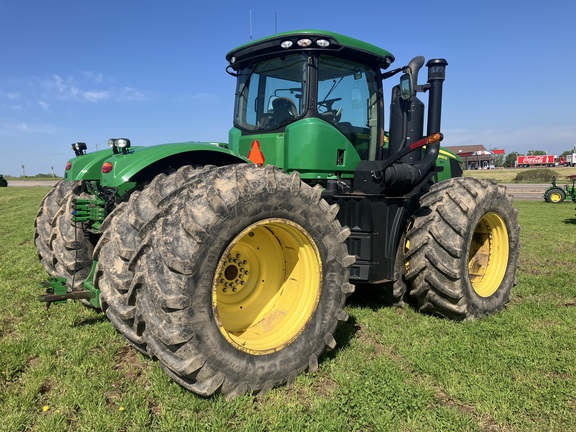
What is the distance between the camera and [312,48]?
13.1 feet

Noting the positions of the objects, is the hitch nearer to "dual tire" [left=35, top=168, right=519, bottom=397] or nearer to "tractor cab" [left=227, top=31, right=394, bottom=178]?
"dual tire" [left=35, top=168, right=519, bottom=397]

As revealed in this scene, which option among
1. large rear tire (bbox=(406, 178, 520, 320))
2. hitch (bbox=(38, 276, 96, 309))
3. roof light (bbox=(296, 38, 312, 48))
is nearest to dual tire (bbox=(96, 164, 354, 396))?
hitch (bbox=(38, 276, 96, 309))

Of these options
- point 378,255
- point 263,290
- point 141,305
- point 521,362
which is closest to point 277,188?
point 263,290

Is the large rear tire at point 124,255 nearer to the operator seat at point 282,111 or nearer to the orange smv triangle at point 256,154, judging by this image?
the orange smv triangle at point 256,154

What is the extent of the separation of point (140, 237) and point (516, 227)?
441 centimetres

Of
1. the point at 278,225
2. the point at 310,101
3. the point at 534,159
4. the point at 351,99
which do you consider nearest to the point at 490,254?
the point at 351,99

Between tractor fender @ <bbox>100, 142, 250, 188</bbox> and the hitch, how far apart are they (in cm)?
91

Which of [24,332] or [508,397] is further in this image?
[24,332]

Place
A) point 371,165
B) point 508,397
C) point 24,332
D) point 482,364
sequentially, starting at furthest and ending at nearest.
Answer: point 371,165 < point 24,332 < point 482,364 < point 508,397

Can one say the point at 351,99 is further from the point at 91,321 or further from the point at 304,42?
the point at 91,321

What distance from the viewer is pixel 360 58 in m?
4.46

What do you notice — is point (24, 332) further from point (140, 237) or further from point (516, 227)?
point (516, 227)

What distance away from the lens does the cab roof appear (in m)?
3.97

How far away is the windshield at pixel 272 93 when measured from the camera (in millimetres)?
4180
